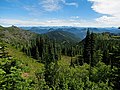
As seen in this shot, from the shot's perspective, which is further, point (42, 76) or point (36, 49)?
point (36, 49)

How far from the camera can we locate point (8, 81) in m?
19.9

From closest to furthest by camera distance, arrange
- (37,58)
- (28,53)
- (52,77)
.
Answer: (52,77), (37,58), (28,53)

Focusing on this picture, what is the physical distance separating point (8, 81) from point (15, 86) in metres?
0.92

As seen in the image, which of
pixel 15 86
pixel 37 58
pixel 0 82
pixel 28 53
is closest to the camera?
pixel 0 82

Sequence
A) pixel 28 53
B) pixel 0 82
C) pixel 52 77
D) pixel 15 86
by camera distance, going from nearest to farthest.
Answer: pixel 0 82 < pixel 15 86 < pixel 52 77 < pixel 28 53

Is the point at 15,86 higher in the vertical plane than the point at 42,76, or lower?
higher

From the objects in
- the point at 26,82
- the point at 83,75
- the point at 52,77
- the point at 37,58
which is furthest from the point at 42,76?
the point at 37,58

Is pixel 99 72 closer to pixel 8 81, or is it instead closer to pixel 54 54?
pixel 8 81

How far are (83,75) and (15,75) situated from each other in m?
31.6

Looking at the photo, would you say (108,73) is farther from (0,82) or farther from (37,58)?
(37,58)

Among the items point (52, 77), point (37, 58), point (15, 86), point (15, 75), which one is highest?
point (15, 75)

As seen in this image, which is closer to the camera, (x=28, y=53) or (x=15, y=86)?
(x=15, y=86)

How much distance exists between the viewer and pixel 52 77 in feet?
168

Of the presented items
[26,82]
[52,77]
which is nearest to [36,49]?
[52,77]
